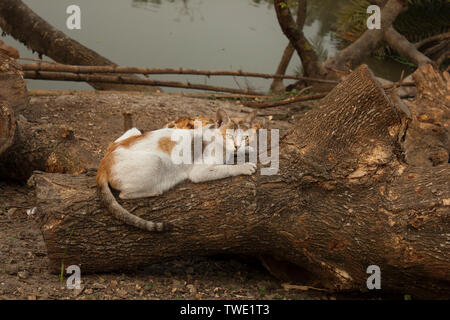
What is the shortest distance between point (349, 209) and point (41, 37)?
19.8ft

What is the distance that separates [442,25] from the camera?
28.7 ft

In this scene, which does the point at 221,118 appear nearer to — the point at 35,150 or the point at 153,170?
the point at 153,170

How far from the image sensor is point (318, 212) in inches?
115

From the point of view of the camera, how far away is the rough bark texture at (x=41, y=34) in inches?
266

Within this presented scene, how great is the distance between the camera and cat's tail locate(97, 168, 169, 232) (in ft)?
8.60

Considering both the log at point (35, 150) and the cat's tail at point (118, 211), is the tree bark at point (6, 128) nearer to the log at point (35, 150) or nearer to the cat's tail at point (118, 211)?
the log at point (35, 150)

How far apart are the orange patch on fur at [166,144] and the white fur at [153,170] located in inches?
1.1

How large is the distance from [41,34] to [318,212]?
5.87 m

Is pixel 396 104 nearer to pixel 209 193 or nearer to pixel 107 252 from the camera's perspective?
pixel 209 193

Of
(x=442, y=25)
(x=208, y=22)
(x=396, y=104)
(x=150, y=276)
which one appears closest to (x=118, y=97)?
(x=208, y=22)
